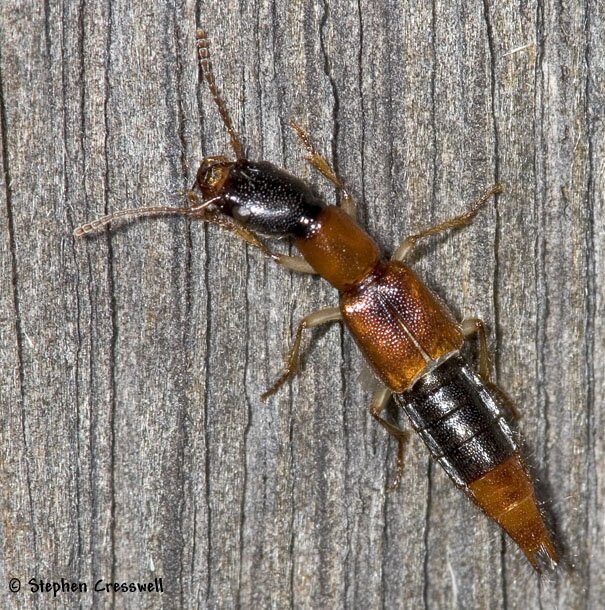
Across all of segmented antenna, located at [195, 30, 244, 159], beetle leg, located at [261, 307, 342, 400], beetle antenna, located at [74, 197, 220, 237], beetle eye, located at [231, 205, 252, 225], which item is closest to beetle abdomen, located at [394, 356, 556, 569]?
A: beetle leg, located at [261, 307, 342, 400]

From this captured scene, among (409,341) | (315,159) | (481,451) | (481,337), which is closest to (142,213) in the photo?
(315,159)

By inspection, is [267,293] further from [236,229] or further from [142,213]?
[142,213]

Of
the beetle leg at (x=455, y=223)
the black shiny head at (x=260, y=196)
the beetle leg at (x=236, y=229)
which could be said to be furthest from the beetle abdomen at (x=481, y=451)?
the black shiny head at (x=260, y=196)

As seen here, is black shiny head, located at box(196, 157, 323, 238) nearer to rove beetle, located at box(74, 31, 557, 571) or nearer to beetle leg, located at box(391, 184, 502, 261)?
rove beetle, located at box(74, 31, 557, 571)

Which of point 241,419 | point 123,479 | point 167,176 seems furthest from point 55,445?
point 167,176

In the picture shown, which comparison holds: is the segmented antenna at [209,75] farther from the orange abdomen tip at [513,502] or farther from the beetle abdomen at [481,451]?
the orange abdomen tip at [513,502]

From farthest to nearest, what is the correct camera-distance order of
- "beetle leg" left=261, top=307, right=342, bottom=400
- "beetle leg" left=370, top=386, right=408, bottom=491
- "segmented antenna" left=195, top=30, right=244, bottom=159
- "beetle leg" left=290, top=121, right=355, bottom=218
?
"beetle leg" left=370, top=386, right=408, bottom=491, "beetle leg" left=261, top=307, right=342, bottom=400, "beetle leg" left=290, top=121, right=355, bottom=218, "segmented antenna" left=195, top=30, right=244, bottom=159
